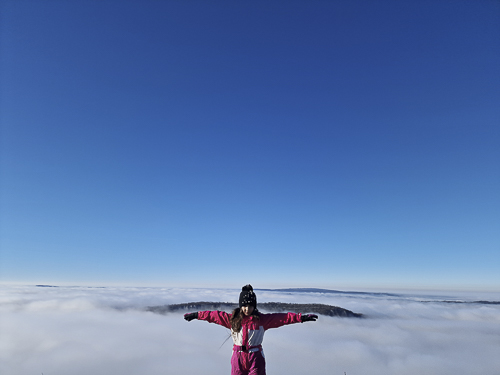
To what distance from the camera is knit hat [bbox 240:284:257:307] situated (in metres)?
6.32

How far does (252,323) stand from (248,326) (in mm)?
103

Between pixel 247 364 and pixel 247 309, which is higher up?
pixel 247 309

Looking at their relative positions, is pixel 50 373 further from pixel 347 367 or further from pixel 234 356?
pixel 234 356

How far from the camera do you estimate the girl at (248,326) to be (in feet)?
20.1

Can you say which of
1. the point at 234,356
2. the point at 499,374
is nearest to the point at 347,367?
the point at 499,374

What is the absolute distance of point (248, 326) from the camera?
6.20m

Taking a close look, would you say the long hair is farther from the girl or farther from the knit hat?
the knit hat

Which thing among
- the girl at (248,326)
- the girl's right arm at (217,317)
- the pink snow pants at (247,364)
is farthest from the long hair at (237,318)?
the pink snow pants at (247,364)

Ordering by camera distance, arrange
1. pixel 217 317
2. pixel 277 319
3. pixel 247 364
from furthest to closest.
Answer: pixel 217 317 → pixel 277 319 → pixel 247 364

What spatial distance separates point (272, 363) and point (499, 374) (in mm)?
138689

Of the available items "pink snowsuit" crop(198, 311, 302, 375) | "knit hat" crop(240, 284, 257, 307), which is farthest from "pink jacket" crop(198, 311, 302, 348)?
"knit hat" crop(240, 284, 257, 307)

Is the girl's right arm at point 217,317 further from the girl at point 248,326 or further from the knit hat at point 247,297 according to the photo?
the knit hat at point 247,297

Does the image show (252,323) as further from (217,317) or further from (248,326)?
(217,317)

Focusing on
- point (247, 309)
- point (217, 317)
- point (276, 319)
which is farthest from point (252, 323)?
point (217, 317)
